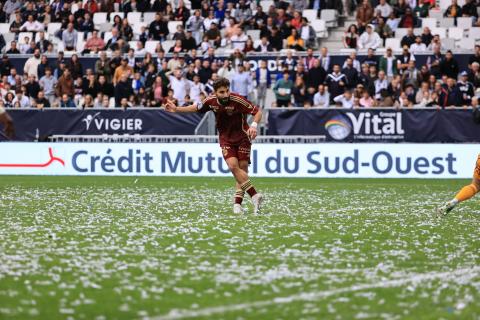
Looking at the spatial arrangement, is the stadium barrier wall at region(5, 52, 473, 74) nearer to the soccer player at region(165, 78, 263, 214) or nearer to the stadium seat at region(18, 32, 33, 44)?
the stadium seat at region(18, 32, 33, 44)

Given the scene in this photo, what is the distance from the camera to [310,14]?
34719 mm

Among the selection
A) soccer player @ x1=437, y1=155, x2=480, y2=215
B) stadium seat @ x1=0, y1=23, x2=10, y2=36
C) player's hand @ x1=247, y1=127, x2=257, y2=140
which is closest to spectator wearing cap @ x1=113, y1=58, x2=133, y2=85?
stadium seat @ x1=0, y1=23, x2=10, y2=36

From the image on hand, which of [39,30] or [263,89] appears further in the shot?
[39,30]

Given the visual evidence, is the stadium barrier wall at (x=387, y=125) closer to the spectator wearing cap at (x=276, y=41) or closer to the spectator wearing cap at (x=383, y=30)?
the spectator wearing cap at (x=276, y=41)

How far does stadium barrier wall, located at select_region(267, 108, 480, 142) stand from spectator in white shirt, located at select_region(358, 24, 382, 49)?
354cm

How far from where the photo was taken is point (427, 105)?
1149 inches

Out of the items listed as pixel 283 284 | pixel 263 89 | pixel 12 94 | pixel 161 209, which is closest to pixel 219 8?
pixel 263 89

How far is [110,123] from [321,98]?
6.67m

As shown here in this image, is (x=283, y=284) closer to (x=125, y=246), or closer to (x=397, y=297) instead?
(x=397, y=297)

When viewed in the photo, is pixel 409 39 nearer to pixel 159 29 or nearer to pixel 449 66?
pixel 449 66

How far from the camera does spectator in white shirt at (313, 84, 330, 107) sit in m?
30.1

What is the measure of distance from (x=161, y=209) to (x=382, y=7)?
18048 millimetres

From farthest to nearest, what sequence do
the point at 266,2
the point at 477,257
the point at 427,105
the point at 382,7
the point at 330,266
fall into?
the point at 266,2 → the point at 382,7 → the point at 427,105 → the point at 477,257 → the point at 330,266

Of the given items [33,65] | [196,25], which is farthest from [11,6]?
[196,25]
